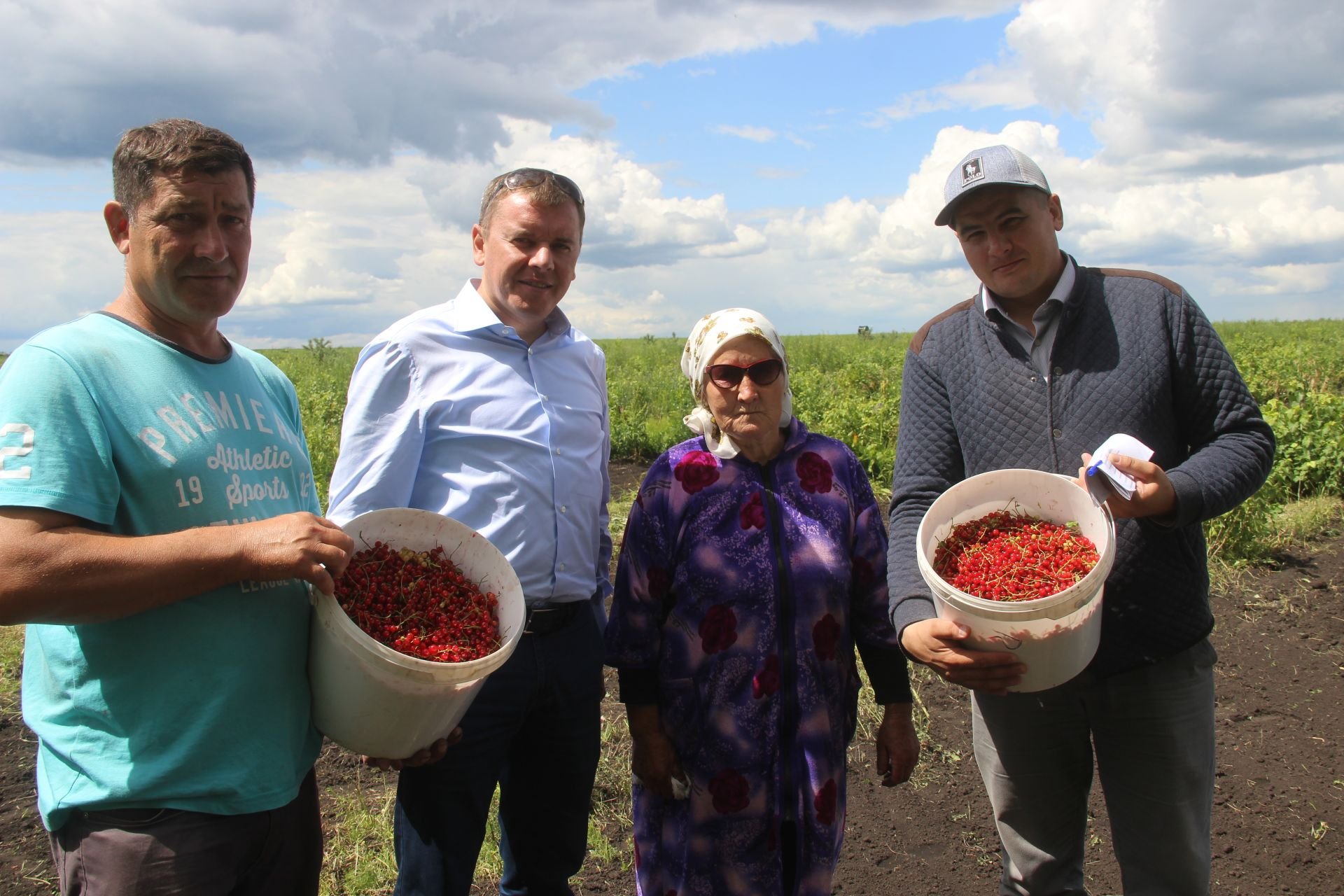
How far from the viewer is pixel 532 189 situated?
94.4 inches

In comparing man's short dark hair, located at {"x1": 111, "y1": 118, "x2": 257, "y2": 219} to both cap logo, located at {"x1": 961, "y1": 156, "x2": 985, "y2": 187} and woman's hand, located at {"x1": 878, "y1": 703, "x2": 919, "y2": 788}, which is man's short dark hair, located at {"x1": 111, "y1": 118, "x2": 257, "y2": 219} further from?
woman's hand, located at {"x1": 878, "y1": 703, "x2": 919, "y2": 788}

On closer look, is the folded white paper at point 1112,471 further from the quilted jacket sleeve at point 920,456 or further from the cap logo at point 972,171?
the cap logo at point 972,171

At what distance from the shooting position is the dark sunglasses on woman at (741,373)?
219 cm

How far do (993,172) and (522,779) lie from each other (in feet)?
6.17

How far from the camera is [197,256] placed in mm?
1741

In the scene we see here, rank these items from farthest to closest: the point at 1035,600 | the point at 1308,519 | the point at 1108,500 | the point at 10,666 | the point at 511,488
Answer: the point at 1308,519 → the point at 10,666 → the point at 511,488 → the point at 1108,500 → the point at 1035,600

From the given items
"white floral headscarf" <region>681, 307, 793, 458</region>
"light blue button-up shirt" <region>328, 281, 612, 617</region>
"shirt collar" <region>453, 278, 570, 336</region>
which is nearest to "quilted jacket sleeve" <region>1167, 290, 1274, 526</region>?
"white floral headscarf" <region>681, 307, 793, 458</region>

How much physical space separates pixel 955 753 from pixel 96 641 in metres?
3.23

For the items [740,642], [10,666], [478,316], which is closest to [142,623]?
[478,316]

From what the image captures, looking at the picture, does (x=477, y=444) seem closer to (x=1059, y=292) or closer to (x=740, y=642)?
(x=740, y=642)

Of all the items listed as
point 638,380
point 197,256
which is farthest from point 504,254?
point 638,380

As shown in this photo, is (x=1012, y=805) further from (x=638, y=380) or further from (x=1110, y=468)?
(x=638, y=380)

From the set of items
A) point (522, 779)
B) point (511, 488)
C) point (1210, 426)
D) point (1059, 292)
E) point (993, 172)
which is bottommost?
point (522, 779)

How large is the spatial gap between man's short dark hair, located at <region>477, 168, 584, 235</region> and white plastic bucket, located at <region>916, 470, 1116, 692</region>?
1.21 metres
